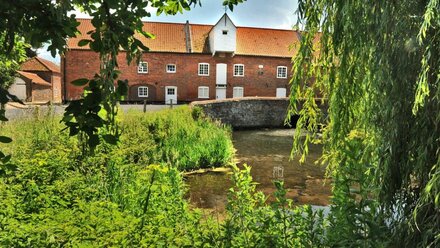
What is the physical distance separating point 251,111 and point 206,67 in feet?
35.0

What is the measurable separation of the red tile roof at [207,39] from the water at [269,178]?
1976 centimetres

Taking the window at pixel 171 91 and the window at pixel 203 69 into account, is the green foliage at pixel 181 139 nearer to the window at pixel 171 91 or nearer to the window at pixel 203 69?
the window at pixel 171 91

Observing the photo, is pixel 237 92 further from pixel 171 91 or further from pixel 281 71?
pixel 171 91

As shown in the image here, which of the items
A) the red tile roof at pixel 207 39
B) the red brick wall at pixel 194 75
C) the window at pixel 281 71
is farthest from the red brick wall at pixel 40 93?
the window at pixel 281 71

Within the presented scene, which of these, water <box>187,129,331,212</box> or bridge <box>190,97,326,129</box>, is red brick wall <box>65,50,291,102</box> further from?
water <box>187,129,331,212</box>

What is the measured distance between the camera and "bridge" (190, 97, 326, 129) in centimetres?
2714

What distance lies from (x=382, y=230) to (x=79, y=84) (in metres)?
2.15

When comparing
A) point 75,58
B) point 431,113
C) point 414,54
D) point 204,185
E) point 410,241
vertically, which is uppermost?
point 75,58

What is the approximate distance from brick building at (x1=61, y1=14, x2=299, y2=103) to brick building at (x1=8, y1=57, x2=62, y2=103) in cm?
753

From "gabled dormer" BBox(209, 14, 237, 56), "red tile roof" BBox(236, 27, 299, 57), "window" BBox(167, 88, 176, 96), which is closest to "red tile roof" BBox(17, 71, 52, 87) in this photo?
"window" BBox(167, 88, 176, 96)

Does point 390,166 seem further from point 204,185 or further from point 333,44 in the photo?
point 204,185

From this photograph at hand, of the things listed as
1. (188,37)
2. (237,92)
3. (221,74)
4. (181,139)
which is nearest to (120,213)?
(181,139)

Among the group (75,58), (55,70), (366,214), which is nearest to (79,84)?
(366,214)

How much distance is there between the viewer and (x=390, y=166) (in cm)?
263
